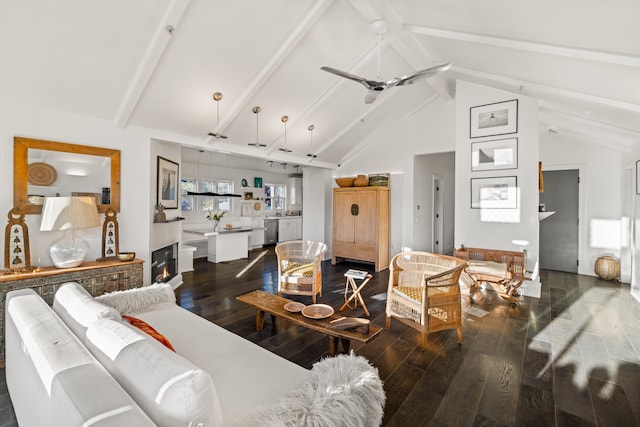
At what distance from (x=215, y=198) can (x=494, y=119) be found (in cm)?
685

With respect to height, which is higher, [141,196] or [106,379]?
[141,196]

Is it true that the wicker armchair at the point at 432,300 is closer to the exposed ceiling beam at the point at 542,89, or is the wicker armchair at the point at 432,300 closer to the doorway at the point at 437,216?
the exposed ceiling beam at the point at 542,89

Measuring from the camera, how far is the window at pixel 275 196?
383 inches

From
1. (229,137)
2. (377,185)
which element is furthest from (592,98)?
(229,137)

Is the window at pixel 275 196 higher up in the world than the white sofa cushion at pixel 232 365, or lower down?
higher up

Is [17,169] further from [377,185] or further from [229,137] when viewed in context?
[377,185]

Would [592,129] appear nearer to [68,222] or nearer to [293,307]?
[293,307]

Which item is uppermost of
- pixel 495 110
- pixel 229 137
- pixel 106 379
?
pixel 495 110

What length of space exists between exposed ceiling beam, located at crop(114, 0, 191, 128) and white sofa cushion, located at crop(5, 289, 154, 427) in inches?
88.2

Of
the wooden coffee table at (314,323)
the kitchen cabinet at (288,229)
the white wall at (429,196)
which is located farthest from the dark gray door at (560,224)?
the kitchen cabinet at (288,229)

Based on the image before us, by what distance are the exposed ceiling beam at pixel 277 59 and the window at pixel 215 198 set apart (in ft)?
13.2

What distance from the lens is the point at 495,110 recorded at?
15.3ft

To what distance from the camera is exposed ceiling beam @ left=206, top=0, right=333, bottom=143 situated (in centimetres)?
317

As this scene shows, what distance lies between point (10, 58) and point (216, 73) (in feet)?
5.80
